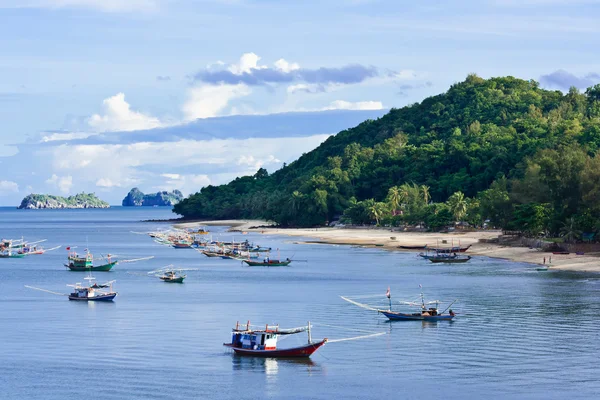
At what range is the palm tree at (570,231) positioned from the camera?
101 m

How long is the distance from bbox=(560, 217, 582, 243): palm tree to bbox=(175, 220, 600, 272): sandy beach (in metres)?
3.04

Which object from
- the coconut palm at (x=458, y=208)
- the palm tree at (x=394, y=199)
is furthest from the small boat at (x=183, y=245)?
the palm tree at (x=394, y=199)

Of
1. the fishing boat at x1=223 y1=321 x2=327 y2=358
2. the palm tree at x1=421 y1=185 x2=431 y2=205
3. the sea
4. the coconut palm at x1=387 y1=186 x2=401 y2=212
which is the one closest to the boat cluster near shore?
the fishing boat at x1=223 y1=321 x2=327 y2=358

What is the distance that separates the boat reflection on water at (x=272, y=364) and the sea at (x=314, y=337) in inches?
6.0

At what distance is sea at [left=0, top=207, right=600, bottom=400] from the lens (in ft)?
135

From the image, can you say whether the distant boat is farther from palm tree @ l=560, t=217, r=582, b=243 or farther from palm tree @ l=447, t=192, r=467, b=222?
palm tree @ l=447, t=192, r=467, b=222

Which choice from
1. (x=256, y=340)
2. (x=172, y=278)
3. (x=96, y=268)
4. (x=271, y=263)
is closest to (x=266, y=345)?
(x=256, y=340)

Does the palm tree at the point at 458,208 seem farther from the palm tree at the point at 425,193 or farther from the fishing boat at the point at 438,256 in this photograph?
the fishing boat at the point at 438,256

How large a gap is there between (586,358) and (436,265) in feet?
189

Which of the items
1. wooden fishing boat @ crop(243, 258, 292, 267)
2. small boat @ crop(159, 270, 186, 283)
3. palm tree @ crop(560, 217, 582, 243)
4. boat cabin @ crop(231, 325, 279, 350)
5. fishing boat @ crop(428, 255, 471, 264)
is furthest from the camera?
wooden fishing boat @ crop(243, 258, 292, 267)

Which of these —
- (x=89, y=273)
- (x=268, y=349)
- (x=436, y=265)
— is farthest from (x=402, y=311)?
(x=89, y=273)

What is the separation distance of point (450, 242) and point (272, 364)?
8775 cm

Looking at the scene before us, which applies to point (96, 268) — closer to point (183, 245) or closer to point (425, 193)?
point (183, 245)

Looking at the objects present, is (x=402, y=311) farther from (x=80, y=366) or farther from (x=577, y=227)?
(x=577, y=227)
